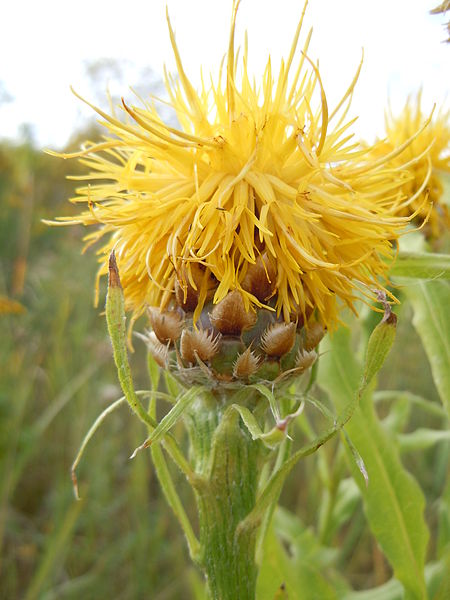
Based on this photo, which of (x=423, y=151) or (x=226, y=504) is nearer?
(x=226, y=504)

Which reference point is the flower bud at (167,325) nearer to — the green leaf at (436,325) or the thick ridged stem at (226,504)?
the thick ridged stem at (226,504)

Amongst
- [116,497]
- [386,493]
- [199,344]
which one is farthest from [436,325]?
[116,497]

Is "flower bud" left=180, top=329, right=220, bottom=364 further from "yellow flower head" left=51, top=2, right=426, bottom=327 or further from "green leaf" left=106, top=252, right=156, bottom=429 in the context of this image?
"green leaf" left=106, top=252, right=156, bottom=429

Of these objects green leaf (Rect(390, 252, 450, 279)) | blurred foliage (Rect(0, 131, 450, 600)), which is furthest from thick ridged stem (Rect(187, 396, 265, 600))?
green leaf (Rect(390, 252, 450, 279))

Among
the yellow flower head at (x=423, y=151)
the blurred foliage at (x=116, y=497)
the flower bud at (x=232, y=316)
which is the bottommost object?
the blurred foliage at (x=116, y=497)

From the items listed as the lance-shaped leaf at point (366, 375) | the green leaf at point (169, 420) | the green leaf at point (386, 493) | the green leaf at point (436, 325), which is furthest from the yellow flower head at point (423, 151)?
the green leaf at point (169, 420)

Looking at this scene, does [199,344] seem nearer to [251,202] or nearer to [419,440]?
[251,202]
